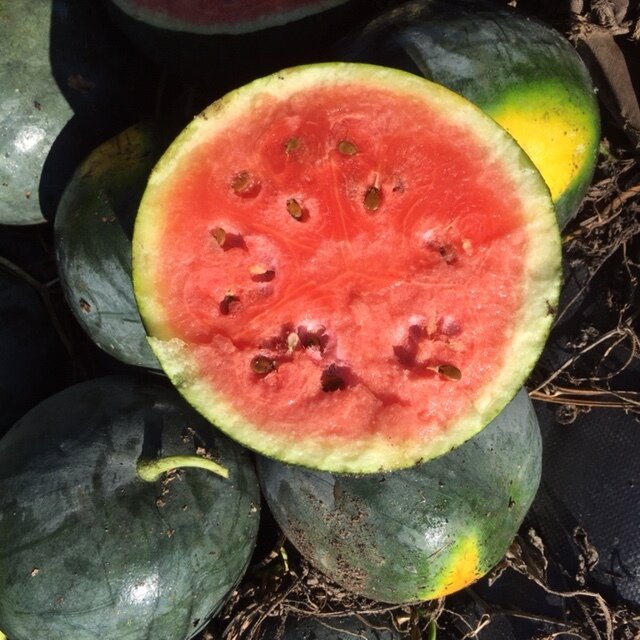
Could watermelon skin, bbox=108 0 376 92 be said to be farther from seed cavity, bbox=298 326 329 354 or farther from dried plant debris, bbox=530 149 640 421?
dried plant debris, bbox=530 149 640 421

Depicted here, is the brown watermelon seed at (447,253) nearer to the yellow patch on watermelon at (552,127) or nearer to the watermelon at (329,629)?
the yellow patch on watermelon at (552,127)

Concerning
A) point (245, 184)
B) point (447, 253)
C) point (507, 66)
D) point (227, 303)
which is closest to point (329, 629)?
point (227, 303)

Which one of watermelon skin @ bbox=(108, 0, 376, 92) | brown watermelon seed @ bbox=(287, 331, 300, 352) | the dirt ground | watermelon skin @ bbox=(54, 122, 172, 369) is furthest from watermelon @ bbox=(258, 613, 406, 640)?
watermelon skin @ bbox=(108, 0, 376, 92)

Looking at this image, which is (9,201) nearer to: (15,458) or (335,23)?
(15,458)

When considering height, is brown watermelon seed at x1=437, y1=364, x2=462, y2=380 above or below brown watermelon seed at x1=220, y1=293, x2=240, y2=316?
below

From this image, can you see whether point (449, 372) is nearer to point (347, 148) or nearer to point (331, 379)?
point (331, 379)

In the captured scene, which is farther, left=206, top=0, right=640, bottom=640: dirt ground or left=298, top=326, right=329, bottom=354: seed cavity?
left=206, top=0, right=640, bottom=640: dirt ground

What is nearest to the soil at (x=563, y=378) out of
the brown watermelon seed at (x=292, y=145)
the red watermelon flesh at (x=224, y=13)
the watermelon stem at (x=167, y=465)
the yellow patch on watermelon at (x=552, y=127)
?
the red watermelon flesh at (x=224, y=13)
